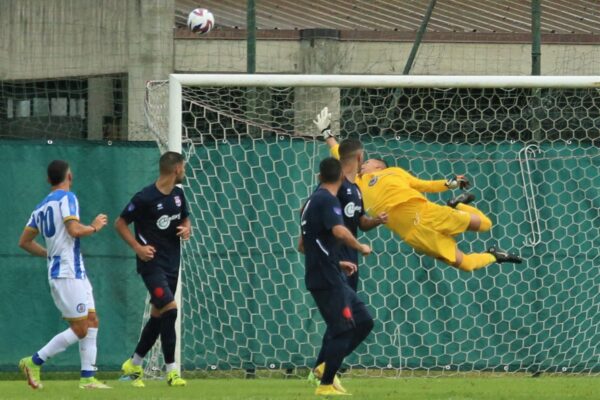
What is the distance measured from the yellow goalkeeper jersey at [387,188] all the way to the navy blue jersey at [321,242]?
268cm

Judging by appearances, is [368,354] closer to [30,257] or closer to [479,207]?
[479,207]

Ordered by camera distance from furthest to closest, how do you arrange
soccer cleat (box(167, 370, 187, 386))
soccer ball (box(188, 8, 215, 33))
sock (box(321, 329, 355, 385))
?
soccer ball (box(188, 8, 215, 33)) → soccer cleat (box(167, 370, 187, 386)) → sock (box(321, 329, 355, 385))

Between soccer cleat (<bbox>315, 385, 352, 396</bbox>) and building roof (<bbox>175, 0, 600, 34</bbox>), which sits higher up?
building roof (<bbox>175, 0, 600, 34</bbox>)

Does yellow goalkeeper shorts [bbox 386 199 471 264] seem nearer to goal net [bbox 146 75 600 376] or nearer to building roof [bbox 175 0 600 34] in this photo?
goal net [bbox 146 75 600 376]

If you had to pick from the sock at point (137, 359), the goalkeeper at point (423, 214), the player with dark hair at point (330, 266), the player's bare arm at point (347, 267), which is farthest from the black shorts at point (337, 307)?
the goalkeeper at point (423, 214)

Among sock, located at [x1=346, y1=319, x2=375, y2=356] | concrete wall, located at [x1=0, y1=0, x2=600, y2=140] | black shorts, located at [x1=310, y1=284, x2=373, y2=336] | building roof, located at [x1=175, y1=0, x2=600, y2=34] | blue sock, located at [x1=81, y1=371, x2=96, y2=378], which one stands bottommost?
blue sock, located at [x1=81, y1=371, x2=96, y2=378]

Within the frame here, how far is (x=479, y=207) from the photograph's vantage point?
48.3ft

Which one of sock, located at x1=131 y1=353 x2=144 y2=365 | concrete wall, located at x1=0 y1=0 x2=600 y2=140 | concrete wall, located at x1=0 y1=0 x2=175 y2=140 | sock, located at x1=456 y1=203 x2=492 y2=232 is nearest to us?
sock, located at x1=131 y1=353 x2=144 y2=365

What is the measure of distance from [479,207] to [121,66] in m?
7.58

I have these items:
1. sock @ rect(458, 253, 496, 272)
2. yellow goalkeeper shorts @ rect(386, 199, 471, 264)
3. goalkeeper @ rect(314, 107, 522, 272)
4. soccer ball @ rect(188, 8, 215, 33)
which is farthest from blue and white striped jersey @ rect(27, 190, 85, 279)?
soccer ball @ rect(188, 8, 215, 33)

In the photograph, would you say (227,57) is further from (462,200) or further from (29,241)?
(29,241)

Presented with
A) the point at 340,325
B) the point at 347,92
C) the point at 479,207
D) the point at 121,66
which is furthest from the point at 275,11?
the point at 340,325

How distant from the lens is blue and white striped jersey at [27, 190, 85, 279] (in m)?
11.5

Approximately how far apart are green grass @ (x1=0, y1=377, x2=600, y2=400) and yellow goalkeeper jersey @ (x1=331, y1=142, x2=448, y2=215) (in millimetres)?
1620
